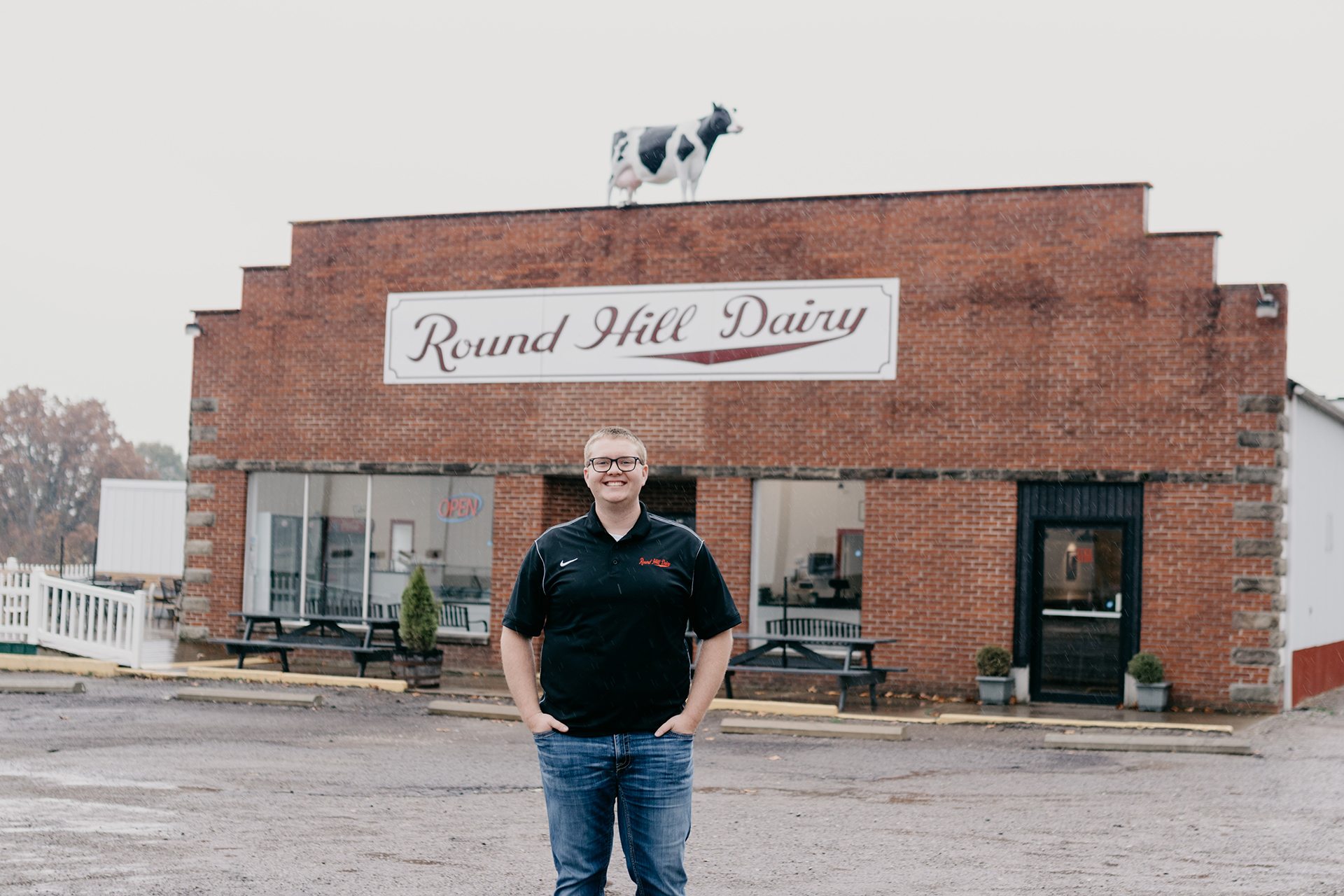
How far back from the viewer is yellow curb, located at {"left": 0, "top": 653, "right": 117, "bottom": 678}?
1803cm

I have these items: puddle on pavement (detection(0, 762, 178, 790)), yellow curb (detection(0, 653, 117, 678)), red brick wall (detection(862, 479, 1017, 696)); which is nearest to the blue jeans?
puddle on pavement (detection(0, 762, 178, 790))

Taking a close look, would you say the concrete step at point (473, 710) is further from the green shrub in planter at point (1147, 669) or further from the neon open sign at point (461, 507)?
the green shrub in planter at point (1147, 669)

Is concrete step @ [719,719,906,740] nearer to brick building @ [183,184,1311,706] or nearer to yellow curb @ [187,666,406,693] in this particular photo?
brick building @ [183,184,1311,706]

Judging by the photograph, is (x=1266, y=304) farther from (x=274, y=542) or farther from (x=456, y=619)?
(x=274, y=542)

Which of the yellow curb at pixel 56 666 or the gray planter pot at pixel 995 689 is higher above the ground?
the gray planter pot at pixel 995 689

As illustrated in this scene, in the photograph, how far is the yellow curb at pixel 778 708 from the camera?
15945mm

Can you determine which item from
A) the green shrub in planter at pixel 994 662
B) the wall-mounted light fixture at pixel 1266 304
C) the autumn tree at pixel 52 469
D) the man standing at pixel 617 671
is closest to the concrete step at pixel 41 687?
the green shrub in planter at pixel 994 662

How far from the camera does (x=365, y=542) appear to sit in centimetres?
2053

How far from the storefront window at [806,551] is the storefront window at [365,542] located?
12.1ft

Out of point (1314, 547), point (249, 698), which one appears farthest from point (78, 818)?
point (1314, 547)

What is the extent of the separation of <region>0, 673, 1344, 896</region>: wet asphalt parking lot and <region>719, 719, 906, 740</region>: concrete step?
20 centimetres

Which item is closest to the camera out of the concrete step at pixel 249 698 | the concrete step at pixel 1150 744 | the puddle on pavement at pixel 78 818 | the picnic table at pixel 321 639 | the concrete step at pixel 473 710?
the puddle on pavement at pixel 78 818

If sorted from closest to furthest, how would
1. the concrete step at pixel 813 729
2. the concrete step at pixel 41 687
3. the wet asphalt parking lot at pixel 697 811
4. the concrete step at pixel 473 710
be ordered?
1. the wet asphalt parking lot at pixel 697 811
2. the concrete step at pixel 813 729
3. the concrete step at pixel 473 710
4. the concrete step at pixel 41 687

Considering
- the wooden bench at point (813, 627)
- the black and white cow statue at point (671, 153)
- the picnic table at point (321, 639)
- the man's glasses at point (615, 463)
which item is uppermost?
the black and white cow statue at point (671, 153)
